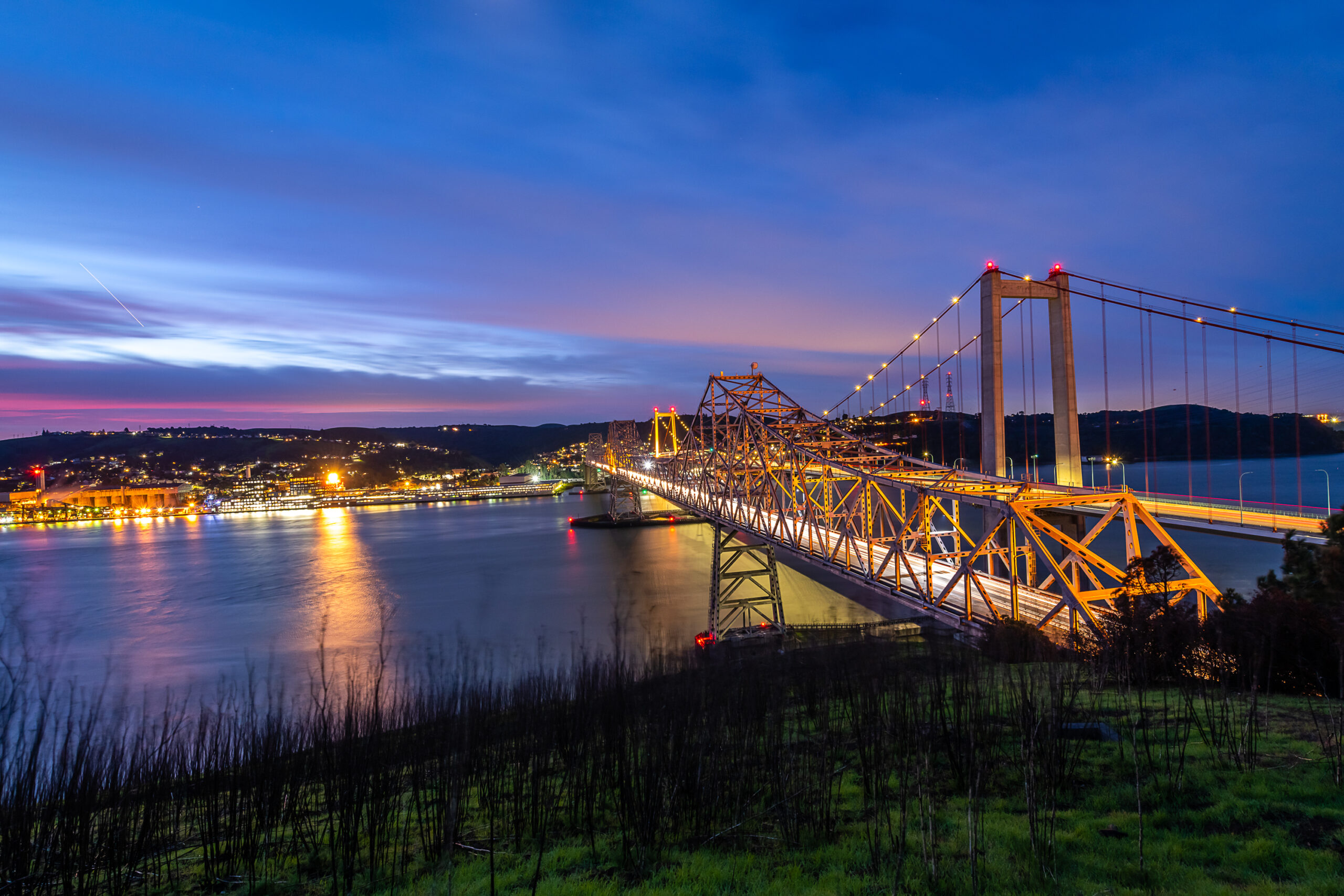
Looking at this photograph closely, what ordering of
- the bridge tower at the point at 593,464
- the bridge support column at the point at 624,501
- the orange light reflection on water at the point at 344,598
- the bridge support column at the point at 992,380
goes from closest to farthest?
the bridge support column at the point at 992,380
the orange light reflection on water at the point at 344,598
the bridge support column at the point at 624,501
the bridge tower at the point at 593,464

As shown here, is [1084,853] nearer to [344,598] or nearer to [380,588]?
[344,598]

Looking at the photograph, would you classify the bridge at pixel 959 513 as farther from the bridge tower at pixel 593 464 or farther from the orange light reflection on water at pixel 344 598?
the bridge tower at pixel 593 464

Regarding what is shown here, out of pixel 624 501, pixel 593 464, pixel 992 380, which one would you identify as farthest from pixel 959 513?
pixel 593 464

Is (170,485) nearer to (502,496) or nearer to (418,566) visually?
(502,496)

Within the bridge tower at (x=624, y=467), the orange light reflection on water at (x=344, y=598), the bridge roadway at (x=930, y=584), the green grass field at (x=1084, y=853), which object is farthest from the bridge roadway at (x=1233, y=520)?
the bridge tower at (x=624, y=467)

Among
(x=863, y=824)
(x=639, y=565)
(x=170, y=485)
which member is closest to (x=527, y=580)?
(x=639, y=565)
